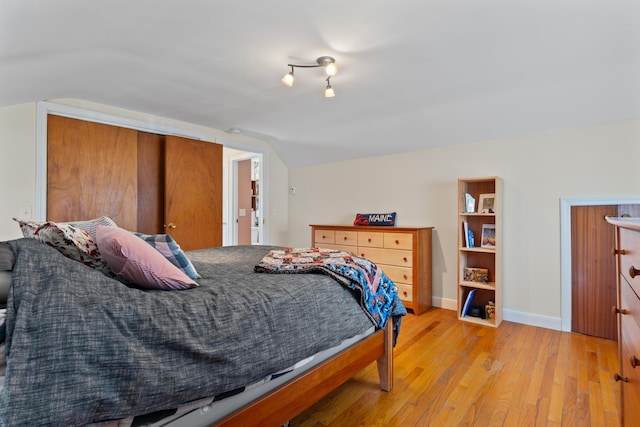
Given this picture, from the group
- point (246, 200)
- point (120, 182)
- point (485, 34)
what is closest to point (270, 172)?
point (246, 200)

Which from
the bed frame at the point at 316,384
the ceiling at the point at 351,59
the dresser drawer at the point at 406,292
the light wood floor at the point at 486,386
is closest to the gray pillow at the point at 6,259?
the bed frame at the point at 316,384

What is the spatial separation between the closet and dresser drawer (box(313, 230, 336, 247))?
48.3 inches

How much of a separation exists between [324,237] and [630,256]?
3.19 meters

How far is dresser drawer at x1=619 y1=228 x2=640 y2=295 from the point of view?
0.98 meters

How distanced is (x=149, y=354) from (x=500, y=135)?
11.2 ft

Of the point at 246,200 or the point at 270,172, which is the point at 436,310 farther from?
the point at 246,200


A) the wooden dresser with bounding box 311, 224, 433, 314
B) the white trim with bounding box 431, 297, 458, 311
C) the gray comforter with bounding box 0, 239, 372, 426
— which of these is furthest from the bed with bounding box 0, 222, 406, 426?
the white trim with bounding box 431, 297, 458, 311

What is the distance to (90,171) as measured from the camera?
119 inches

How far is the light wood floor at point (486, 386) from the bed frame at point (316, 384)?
219 millimetres

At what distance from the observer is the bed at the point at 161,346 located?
77cm

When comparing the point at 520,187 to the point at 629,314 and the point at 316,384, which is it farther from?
the point at 316,384

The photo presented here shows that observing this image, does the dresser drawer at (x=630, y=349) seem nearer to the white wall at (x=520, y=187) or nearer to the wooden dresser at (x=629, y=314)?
the wooden dresser at (x=629, y=314)

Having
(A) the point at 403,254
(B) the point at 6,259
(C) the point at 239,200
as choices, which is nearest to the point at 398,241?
(A) the point at 403,254

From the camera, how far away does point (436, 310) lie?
3551mm
